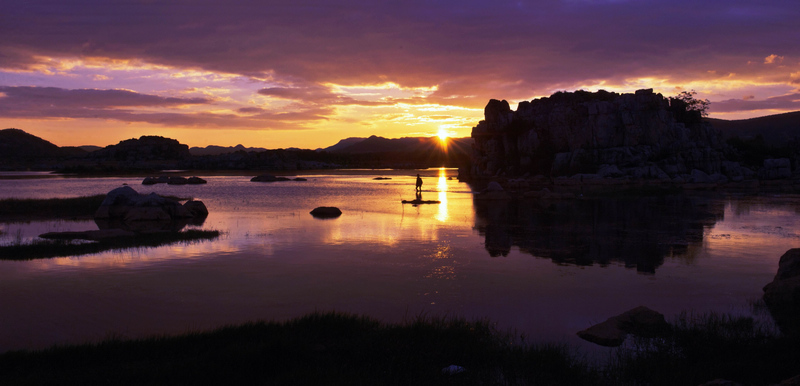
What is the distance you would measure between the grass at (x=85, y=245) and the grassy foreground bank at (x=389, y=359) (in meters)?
12.2

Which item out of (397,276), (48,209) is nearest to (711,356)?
(397,276)

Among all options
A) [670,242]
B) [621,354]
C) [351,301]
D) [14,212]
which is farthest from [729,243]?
[14,212]

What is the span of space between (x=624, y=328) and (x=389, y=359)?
5.18 meters

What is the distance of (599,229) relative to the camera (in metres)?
25.9

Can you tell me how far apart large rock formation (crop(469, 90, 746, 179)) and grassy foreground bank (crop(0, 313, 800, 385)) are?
226 ft

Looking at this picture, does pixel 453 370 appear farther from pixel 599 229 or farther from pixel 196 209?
pixel 196 209

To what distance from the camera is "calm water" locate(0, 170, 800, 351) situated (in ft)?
36.2

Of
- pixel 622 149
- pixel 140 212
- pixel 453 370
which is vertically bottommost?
pixel 453 370

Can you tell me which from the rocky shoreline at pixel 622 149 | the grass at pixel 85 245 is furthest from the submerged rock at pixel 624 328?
the rocky shoreline at pixel 622 149

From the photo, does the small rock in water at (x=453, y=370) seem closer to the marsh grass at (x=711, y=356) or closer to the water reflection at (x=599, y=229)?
the marsh grass at (x=711, y=356)

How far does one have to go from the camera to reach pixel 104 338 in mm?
9336

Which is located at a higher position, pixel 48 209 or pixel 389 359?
pixel 48 209

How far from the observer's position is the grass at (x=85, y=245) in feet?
59.0

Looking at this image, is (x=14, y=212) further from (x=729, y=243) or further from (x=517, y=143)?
(x=517, y=143)
